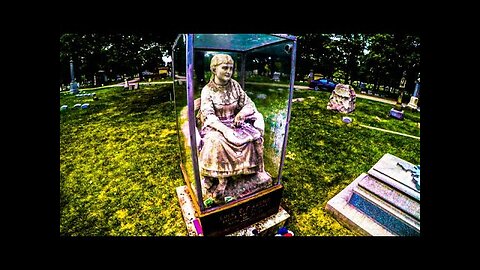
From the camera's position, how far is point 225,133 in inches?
103

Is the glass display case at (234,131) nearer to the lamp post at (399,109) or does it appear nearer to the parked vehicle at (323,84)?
the lamp post at (399,109)

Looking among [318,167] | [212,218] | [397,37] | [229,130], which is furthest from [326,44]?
[212,218]

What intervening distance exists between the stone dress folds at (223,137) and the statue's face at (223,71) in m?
0.14

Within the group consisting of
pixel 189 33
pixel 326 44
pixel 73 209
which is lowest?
pixel 73 209

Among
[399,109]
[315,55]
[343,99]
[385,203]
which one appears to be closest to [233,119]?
[385,203]

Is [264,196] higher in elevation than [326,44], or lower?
lower

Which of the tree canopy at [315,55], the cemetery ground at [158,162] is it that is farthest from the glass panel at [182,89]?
the tree canopy at [315,55]

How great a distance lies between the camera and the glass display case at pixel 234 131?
2557 mm

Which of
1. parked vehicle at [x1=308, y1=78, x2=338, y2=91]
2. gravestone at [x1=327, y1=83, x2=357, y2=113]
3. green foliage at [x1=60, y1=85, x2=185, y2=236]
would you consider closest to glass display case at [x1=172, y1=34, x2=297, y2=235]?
green foliage at [x1=60, y1=85, x2=185, y2=236]

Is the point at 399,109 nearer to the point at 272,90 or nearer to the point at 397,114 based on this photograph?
the point at 397,114

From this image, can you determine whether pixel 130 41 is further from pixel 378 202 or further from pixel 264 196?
pixel 378 202

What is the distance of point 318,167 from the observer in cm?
437
